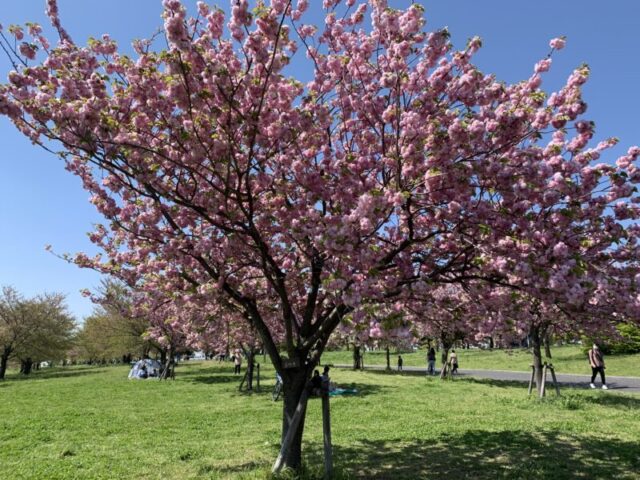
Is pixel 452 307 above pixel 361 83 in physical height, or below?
below

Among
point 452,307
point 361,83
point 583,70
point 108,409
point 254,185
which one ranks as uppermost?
point 361,83

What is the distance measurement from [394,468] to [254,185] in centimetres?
537

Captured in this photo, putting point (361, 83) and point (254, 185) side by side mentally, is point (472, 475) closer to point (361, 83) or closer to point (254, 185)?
point (254, 185)

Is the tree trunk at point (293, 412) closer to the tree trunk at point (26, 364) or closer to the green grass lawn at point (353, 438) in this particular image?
the green grass lawn at point (353, 438)

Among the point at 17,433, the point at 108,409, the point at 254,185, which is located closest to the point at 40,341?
the point at 108,409

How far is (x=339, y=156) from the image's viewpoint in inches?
293

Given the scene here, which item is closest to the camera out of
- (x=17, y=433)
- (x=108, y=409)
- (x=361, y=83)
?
(x=361, y=83)

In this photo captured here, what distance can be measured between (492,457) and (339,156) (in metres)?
6.14

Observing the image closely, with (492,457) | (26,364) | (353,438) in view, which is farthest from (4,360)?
(492,457)

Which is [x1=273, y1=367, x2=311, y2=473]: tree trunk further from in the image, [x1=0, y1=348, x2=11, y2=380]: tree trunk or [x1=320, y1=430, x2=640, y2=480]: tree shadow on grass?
[x1=0, y1=348, x2=11, y2=380]: tree trunk

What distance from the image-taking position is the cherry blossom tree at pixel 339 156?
5594 millimetres

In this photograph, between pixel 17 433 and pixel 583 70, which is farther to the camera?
pixel 17 433

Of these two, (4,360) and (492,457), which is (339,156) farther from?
(4,360)

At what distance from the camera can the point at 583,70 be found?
6.18 m
